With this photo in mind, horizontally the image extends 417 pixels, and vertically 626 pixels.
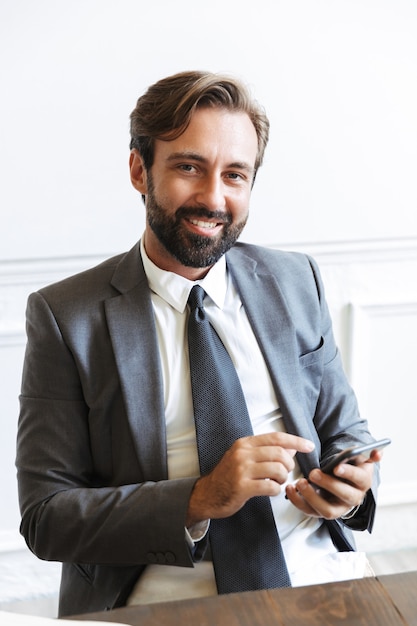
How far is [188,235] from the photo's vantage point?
5.33 ft

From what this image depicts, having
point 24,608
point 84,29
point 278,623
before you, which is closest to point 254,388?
point 278,623

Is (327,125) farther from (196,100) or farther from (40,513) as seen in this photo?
(40,513)

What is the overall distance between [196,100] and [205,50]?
91 cm

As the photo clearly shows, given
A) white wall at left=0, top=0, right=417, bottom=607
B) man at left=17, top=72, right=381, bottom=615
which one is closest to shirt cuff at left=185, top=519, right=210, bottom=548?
man at left=17, top=72, right=381, bottom=615

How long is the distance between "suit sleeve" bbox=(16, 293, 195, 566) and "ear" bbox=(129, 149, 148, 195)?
29 centimetres

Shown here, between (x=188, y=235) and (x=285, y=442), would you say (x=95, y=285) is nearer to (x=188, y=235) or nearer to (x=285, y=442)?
(x=188, y=235)

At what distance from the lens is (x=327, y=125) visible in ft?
8.35

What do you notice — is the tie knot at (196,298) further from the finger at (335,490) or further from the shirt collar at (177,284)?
the finger at (335,490)

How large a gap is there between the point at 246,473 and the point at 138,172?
64 cm

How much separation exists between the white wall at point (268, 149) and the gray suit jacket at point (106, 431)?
784 mm

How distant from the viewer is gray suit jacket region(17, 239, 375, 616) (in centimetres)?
149

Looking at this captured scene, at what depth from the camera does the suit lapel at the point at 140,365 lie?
1.57 meters

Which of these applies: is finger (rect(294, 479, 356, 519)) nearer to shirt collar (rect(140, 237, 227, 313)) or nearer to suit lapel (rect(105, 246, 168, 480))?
suit lapel (rect(105, 246, 168, 480))

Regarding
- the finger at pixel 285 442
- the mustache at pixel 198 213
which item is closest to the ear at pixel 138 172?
the mustache at pixel 198 213
